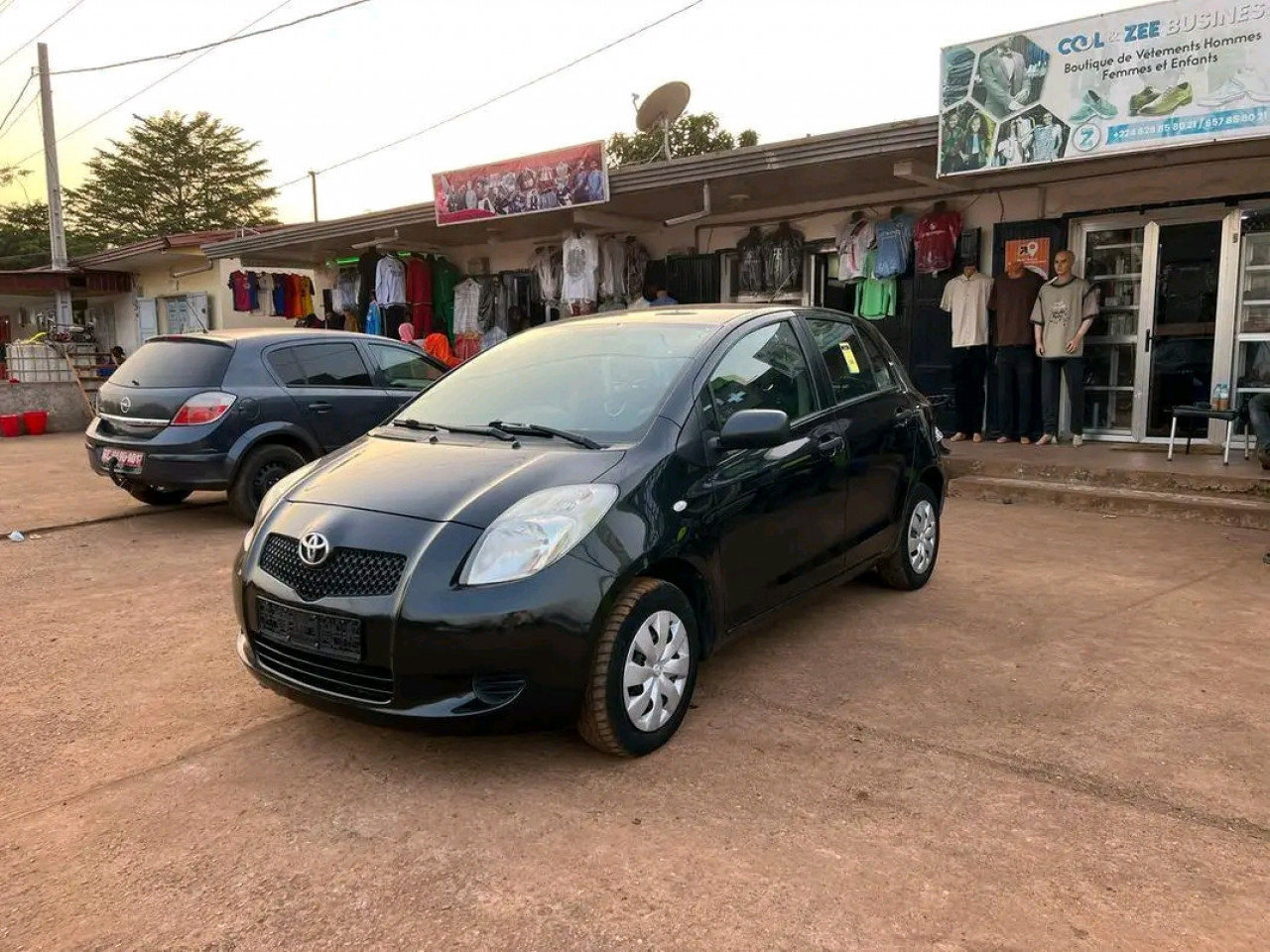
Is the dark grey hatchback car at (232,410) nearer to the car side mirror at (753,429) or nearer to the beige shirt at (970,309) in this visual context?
the car side mirror at (753,429)

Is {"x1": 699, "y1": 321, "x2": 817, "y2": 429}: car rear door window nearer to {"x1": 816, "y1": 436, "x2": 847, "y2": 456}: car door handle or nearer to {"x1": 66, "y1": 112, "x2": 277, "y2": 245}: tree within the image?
{"x1": 816, "y1": 436, "x2": 847, "y2": 456}: car door handle

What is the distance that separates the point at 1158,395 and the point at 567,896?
27.8 feet

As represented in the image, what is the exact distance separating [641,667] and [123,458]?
5.47 metres

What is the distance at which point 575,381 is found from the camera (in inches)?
153

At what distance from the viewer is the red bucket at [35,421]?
588 inches

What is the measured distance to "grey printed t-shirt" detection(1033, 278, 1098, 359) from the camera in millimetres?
8570

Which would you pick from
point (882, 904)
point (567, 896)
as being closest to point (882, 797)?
point (882, 904)

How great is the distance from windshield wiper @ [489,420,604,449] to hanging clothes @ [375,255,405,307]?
10789mm

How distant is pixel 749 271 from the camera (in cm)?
1115

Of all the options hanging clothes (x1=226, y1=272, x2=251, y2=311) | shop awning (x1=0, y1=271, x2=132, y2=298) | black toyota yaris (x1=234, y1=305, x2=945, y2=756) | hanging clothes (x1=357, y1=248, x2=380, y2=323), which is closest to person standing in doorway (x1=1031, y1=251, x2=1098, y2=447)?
black toyota yaris (x1=234, y1=305, x2=945, y2=756)

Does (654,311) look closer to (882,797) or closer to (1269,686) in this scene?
(882,797)

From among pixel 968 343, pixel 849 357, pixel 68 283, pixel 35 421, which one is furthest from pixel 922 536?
pixel 68 283

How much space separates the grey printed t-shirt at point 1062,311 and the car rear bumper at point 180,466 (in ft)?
24.0

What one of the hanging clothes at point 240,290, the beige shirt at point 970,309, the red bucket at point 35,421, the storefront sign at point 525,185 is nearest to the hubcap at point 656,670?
the beige shirt at point 970,309
